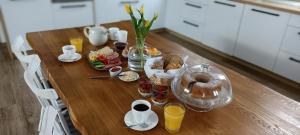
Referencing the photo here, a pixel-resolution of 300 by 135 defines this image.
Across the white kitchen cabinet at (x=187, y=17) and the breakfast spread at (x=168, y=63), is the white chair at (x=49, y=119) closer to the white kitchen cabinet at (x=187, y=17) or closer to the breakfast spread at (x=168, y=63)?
the breakfast spread at (x=168, y=63)

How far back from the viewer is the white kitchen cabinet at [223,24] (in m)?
3.01

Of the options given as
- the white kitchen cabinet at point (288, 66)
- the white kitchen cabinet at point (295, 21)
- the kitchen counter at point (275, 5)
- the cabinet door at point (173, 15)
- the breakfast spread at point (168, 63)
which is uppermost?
the kitchen counter at point (275, 5)

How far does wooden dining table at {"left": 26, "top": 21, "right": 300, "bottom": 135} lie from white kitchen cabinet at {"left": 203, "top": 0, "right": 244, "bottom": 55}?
6.02ft

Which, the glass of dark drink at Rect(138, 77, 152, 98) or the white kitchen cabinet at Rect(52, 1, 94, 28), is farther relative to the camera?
the white kitchen cabinet at Rect(52, 1, 94, 28)

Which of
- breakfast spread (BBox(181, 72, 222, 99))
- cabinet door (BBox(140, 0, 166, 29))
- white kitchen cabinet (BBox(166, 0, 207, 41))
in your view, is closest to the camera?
breakfast spread (BBox(181, 72, 222, 99))

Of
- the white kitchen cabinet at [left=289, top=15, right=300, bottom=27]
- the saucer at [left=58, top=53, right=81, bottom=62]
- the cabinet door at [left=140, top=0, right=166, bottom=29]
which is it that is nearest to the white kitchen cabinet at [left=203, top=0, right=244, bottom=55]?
the white kitchen cabinet at [left=289, top=15, right=300, bottom=27]

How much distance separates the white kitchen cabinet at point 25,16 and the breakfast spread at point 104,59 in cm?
189

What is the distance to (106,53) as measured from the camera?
1.50 metres

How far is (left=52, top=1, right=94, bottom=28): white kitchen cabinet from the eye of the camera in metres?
3.08

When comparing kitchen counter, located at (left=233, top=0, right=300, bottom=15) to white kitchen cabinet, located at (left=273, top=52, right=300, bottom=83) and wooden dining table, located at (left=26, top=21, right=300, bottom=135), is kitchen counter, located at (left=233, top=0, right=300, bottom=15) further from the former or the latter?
wooden dining table, located at (left=26, top=21, right=300, bottom=135)

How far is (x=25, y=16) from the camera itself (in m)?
2.91

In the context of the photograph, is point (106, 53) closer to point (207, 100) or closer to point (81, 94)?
point (81, 94)

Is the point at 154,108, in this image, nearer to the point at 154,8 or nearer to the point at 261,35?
the point at 261,35

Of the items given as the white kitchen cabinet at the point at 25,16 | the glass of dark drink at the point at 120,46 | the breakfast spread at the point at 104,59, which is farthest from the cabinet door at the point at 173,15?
the breakfast spread at the point at 104,59
